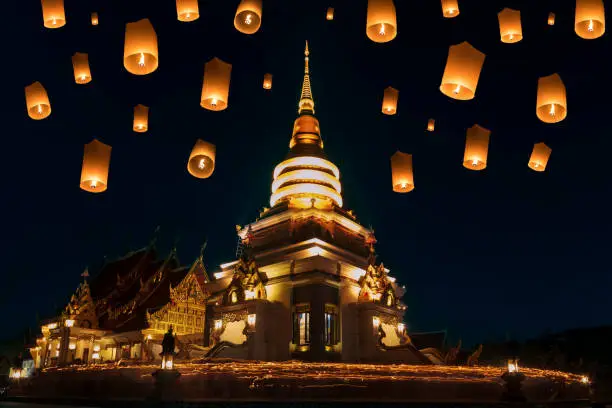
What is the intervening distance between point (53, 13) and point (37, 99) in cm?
244

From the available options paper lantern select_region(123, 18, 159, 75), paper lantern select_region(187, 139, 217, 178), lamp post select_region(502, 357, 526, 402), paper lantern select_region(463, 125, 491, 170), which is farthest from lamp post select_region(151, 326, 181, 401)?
paper lantern select_region(463, 125, 491, 170)

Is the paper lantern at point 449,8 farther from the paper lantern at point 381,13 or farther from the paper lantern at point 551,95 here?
the paper lantern at point 551,95

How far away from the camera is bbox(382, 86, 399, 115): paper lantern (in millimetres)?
16922

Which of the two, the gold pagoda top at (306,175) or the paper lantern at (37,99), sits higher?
the gold pagoda top at (306,175)

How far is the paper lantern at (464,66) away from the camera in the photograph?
37.6 ft

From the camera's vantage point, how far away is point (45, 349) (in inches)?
1500

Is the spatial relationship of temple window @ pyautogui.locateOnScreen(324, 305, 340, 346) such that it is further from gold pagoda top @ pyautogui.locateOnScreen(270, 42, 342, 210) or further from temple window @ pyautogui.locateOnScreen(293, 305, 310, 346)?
gold pagoda top @ pyautogui.locateOnScreen(270, 42, 342, 210)

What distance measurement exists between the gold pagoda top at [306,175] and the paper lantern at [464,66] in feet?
59.0

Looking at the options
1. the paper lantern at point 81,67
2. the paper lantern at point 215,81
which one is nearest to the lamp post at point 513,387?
the paper lantern at point 215,81

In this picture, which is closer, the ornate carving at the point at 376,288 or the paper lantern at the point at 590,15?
the paper lantern at the point at 590,15

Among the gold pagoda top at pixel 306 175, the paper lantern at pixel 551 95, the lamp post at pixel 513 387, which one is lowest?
the lamp post at pixel 513 387

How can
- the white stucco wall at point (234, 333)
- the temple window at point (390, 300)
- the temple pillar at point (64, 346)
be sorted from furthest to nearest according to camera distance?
the temple pillar at point (64, 346) → the temple window at point (390, 300) → the white stucco wall at point (234, 333)

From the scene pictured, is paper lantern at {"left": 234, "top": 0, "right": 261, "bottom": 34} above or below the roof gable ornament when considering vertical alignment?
above

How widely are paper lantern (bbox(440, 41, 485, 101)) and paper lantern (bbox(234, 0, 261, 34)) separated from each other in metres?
4.35
